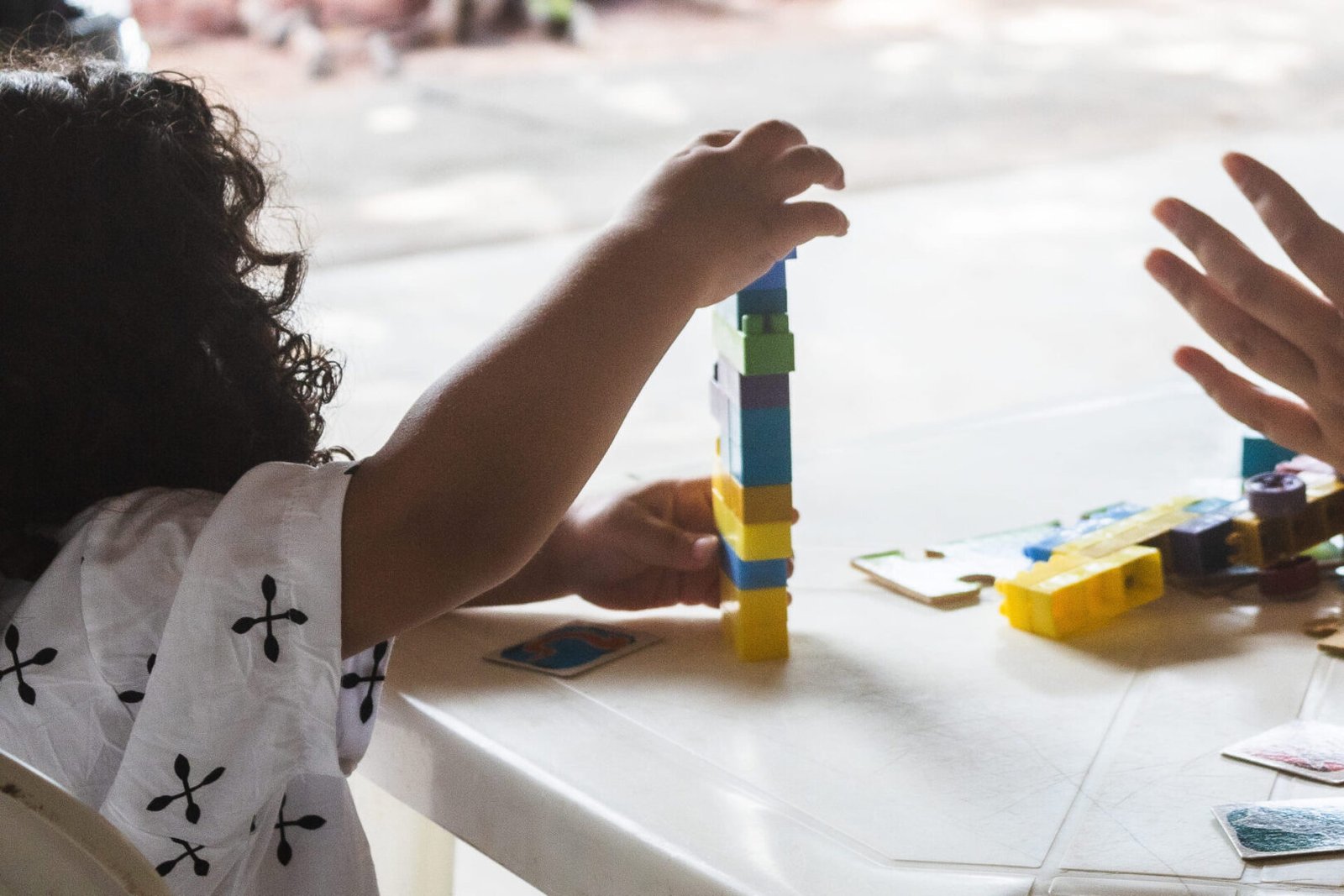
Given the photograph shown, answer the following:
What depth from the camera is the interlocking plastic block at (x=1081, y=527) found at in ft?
2.76

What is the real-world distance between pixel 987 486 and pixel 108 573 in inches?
21.8

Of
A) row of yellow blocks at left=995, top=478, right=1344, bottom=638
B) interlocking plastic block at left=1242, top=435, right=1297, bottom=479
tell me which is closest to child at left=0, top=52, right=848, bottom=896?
row of yellow blocks at left=995, top=478, right=1344, bottom=638

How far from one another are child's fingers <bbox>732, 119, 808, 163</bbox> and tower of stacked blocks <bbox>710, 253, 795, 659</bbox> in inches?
2.0

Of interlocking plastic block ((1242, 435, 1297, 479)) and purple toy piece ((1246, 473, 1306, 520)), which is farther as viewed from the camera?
interlocking plastic block ((1242, 435, 1297, 479))

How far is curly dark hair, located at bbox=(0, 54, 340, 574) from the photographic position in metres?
0.66

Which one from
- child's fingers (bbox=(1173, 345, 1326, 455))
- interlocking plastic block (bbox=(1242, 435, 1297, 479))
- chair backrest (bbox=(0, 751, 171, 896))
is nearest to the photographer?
chair backrest (bbox=(0, 751, 171, 896))

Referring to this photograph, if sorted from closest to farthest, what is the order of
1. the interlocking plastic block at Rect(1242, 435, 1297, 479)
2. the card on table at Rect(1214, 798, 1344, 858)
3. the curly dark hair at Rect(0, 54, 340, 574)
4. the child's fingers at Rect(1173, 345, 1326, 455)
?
the card on table at Rect(1214, 798, 1344, 858) → the curly dark hair at Rect(0, 54, 340, 574) → the child's fingers at Rect(1173, 345, 1326, 455) → the interlocking plastic block at Rect(1242, 435, 1297, 479)

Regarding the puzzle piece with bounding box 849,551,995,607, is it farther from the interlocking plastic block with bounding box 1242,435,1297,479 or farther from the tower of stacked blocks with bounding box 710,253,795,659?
the interlocking plastic block with bounding box 1242,435,1297,479

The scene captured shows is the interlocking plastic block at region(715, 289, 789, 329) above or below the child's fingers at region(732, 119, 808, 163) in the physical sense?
below

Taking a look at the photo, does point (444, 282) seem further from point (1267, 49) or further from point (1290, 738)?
point (1267, 49)

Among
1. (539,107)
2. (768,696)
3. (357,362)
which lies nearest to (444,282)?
(357,362)

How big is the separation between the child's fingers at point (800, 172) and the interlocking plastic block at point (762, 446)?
104 millimetres

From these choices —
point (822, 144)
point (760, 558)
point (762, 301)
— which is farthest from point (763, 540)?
point (822, 144)

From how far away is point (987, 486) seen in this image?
0.98m
